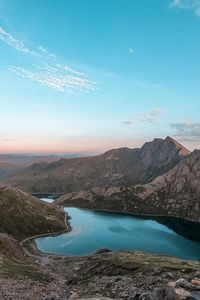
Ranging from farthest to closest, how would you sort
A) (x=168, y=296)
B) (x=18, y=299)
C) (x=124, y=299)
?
(x=18, y=299) < (x=124, y=299) < (x=168, y=296)

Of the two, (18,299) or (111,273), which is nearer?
(18,299)

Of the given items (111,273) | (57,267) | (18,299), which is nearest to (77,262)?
(57,267)

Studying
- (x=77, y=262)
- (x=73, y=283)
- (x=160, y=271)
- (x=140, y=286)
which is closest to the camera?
(x=140, y=286)

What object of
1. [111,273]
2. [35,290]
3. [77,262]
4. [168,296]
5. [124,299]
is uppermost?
[168,296]

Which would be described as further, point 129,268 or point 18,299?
point 129,268

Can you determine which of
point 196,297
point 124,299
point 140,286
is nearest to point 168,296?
point 196,297

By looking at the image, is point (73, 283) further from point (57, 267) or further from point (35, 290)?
point (57, 267)

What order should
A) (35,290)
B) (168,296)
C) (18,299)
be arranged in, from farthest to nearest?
(35,290)
(18,299)
(168,296)

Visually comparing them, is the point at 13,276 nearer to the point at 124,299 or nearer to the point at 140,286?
the point at 140,286

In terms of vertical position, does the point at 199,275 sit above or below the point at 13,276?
above
